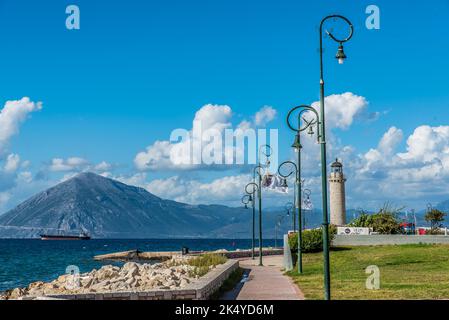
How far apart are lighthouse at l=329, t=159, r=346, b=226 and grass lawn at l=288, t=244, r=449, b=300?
22.4 metres

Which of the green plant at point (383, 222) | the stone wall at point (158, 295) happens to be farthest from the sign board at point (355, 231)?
the stone wall at point (158, 295)

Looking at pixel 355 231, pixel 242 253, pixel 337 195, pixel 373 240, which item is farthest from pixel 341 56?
pixel 337 195

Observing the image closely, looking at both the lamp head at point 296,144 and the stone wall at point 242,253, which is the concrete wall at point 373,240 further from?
the lamp head at point 296,144

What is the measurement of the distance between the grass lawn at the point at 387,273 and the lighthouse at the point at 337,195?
22.4 metres

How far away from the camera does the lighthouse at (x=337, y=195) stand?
71312 millimetres

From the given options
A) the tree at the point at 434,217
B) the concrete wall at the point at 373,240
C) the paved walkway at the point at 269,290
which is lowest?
the paved walkway at the point at 269,290

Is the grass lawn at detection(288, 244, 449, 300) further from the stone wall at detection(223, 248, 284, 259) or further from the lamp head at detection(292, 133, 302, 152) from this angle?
the stone wall at detection(223, 248, 284, 259)

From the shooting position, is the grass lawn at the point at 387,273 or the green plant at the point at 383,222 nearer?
the grass lawn at the point at 387,273

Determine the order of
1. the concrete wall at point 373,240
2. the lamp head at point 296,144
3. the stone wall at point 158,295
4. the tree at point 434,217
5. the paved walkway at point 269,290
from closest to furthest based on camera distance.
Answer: the stone wall at point 158,295 < the paved walkway at point 269,290 < the lamp head at point 296,144 < the concrete wall at point 373,240 < the tree at point 434,217

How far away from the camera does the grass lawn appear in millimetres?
20922

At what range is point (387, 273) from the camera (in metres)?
30.0

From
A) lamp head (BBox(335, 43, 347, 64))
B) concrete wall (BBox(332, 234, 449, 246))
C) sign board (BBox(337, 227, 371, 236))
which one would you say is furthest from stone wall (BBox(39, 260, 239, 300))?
sign board (BBox(337, 227, 371, 236))

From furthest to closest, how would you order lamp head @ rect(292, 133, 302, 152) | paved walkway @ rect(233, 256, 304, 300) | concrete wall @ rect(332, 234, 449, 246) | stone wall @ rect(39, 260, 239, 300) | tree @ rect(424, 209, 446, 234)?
tree @ rect(424, 209, 446, 234) → concrete wall @ rect(332, 234, 449, 246) → lamp head @ rect(292, 133, 302, 152) → paved walkway @ rect(233, 256, 304, 300) → stone wall @ rect(39, 260, 239, 300)
